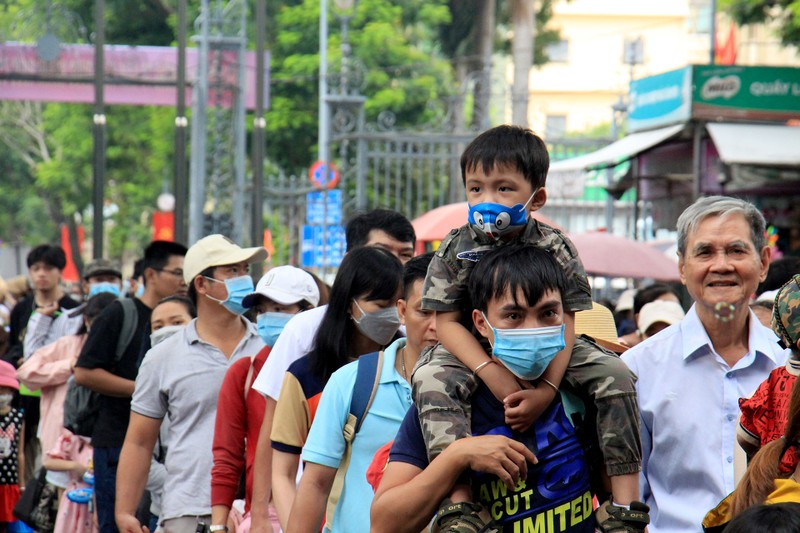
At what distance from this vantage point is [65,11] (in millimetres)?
23703

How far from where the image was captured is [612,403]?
124 inches

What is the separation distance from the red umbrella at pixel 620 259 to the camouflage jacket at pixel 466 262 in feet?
31.3

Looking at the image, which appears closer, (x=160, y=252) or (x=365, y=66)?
(x=160, y=252)

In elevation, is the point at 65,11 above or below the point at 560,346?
above

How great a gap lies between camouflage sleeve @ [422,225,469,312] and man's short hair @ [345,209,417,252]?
2.98 m

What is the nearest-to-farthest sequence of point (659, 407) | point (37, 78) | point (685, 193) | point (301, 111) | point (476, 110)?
point (659, 407) < point (685, 193) < point (476, 110) < point (37, 78) < point (301, 111)

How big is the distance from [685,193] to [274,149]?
71.1 ft

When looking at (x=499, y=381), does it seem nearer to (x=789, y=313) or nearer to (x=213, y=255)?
(x=789, y=313)

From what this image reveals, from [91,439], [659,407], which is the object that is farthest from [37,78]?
[659,407]

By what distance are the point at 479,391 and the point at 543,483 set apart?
0.93ft

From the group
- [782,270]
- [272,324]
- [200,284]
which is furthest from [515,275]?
[782,270]

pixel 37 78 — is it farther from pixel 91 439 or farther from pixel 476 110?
pixel 91 439

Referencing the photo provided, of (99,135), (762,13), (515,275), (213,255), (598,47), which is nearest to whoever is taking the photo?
(515,275)

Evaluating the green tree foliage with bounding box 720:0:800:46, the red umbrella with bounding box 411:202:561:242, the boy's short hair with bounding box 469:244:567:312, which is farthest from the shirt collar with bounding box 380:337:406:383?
the green tree foliage with bounding box 720:0:800:46
